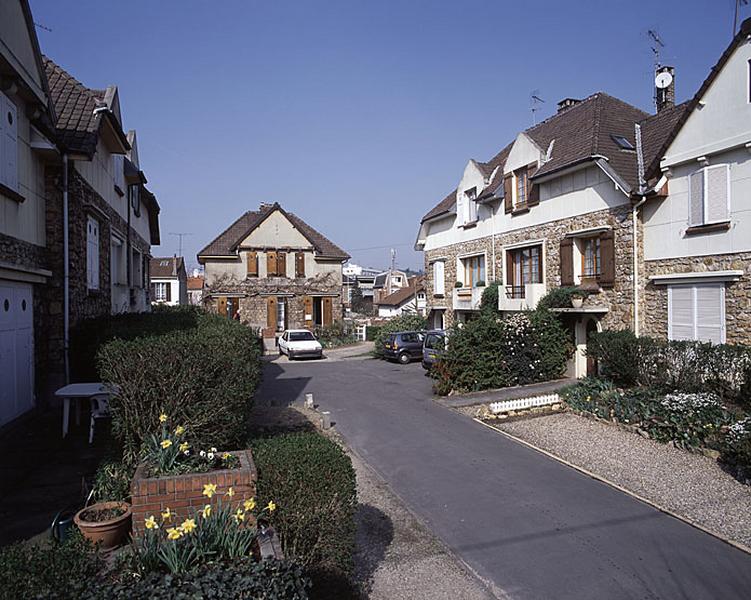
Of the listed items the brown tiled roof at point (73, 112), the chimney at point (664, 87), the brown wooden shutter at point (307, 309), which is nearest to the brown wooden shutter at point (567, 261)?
the chimney at point (664, 87)

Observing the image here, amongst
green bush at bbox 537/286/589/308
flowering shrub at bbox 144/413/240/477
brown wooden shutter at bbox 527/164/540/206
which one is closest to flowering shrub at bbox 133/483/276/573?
flowering shrub at bbox 144/413/240/477

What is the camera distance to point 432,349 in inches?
857

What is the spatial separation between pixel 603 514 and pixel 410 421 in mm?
6141

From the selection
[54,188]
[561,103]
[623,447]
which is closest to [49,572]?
[54,188]

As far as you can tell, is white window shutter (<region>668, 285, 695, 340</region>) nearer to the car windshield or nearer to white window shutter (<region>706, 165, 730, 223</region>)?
white window shutter (<region>706, 165, 730, 223</region>)

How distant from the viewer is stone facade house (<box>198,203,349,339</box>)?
35938 millimetres

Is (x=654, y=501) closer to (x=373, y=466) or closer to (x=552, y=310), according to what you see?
(x=373, y=466)

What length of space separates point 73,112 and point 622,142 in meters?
15.6

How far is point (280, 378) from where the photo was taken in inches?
Answer: 861

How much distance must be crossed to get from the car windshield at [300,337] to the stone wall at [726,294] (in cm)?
1906

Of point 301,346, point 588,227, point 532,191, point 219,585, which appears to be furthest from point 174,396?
point 301,346

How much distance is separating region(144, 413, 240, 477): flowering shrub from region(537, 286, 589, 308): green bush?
14499 millimetres

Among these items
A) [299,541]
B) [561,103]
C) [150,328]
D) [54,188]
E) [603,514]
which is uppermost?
[561,103]

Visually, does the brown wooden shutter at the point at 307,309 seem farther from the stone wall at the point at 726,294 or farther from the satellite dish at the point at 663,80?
the stone wall at the point at 726,294
